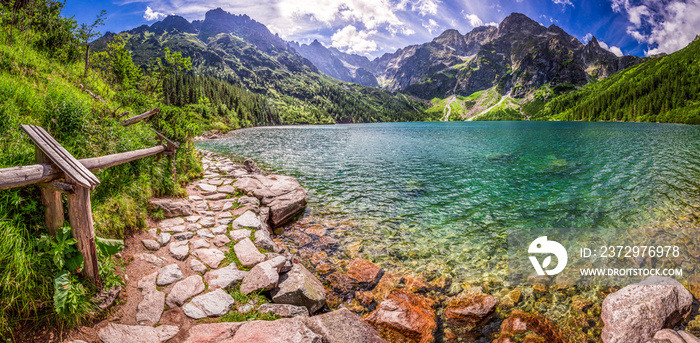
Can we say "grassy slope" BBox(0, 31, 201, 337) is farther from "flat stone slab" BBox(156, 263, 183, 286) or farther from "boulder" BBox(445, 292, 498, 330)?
"boulder" BBox(445, 292, 498, 330)

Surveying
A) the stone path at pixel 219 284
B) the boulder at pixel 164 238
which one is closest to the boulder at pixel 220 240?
the stone path at pixel 219 284

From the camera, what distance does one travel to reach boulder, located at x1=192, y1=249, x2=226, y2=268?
24.2 ft

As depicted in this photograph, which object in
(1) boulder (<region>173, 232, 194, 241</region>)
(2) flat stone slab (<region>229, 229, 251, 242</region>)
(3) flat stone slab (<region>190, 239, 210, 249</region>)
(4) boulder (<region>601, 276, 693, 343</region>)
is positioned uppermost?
(1) boulder (<region>173, 232, 194, 241</region>)

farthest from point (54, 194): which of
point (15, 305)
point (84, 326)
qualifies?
point (84, 326)

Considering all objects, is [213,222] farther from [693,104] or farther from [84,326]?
[693,104]

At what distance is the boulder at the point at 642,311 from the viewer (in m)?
6.16

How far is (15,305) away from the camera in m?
4.11

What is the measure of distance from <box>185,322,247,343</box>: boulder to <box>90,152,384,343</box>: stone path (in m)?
0.02

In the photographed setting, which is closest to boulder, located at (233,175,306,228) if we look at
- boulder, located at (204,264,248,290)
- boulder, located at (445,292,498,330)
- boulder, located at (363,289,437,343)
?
boulder, located at (204,264,248,290)

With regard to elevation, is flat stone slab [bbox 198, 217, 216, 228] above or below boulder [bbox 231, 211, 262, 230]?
above

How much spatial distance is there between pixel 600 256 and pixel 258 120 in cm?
15550

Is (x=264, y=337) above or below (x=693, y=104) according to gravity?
below

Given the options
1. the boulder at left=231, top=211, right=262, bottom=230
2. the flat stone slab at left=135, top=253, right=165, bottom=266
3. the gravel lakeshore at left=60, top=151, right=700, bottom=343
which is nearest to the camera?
the gravel lakeshore at left=60, top=151, right=700, bottom=343

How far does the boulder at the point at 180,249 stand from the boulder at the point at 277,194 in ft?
15.0
